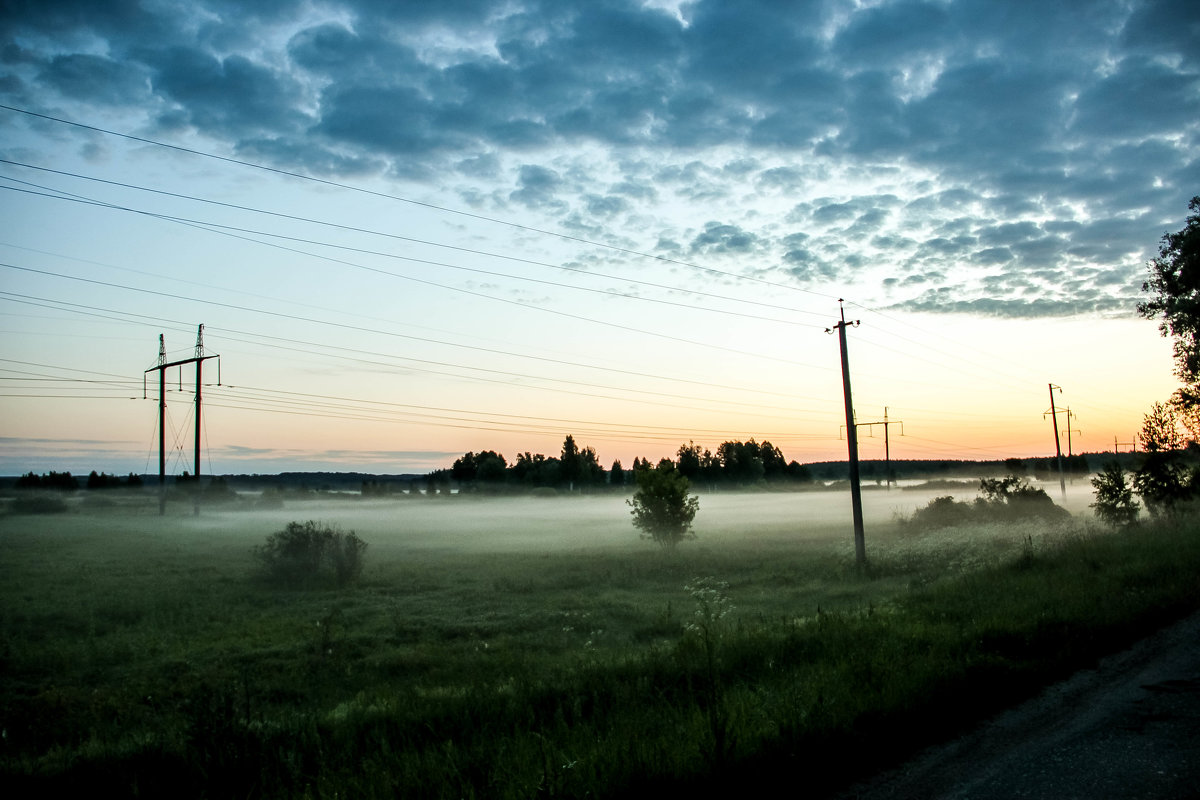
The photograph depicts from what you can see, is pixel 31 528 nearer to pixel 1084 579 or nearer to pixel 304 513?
pixel 304 513

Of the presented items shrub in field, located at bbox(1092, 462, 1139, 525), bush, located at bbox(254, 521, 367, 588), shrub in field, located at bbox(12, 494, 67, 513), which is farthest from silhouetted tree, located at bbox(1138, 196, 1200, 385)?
shrub in field, located at bbox(12, 494, 67, 513)

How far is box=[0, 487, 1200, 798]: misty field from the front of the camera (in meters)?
6.95

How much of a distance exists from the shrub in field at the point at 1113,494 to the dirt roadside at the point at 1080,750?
34.7 metres

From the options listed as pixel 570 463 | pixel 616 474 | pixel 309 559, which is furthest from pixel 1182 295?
pixel 616 474

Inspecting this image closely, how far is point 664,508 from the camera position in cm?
4628

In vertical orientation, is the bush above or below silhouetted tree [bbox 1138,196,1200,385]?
below

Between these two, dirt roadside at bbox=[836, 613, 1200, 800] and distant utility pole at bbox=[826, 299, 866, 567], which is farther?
distant utility pole at bbox=[826, 299, 866, 567]

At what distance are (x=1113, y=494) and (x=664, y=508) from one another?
1022 inches

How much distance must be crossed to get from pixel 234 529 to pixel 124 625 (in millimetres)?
33204

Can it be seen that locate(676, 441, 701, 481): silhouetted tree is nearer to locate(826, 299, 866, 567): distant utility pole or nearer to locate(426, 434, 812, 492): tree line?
locate(426, 434, 812, 492): tree line

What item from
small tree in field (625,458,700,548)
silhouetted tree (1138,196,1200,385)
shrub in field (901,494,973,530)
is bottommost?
shrub in field (901,494,973,530)

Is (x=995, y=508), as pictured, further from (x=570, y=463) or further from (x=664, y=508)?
(x=570, y=463)

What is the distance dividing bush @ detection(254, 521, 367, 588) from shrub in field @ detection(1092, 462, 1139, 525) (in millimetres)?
39951

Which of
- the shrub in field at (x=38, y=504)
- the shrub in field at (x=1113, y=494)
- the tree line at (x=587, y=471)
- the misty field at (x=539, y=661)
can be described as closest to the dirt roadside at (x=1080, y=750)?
the misty field at (x=539, y=661)
